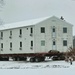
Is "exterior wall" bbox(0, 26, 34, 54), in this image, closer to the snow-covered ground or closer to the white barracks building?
the white barracks building

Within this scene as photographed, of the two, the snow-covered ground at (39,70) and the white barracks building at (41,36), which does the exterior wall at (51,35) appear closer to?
the white barracks building at (41,36)

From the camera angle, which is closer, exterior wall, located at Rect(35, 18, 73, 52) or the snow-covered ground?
the snow-covered ground

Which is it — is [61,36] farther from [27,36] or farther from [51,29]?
[27,36]

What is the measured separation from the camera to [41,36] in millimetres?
48469

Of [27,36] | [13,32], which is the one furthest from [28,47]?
[13,32]

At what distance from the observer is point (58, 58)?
4347 cm

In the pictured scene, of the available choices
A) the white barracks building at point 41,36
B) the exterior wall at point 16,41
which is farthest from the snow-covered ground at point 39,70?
the exterior wall at point 16,41

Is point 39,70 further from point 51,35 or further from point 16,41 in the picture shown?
point 16,41

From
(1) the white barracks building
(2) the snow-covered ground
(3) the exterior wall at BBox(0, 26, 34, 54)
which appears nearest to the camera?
(2) the snow-covered ground

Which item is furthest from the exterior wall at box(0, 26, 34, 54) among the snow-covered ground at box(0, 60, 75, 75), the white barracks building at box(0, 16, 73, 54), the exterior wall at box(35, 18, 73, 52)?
the snow-covered ground at box(0, 60, 75, 75)

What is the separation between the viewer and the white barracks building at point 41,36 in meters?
48.0

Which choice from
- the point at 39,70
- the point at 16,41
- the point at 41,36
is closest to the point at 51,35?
the point at 41,36

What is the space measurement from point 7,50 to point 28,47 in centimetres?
633

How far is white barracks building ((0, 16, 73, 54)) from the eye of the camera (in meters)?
48.0
